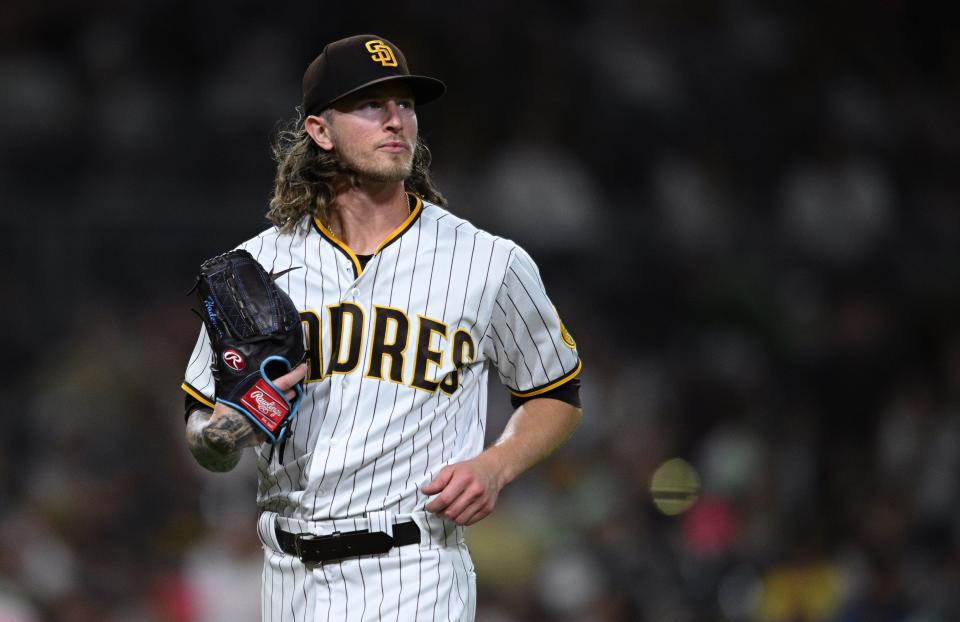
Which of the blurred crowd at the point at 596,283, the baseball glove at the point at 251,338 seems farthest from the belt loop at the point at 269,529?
the blurred crowd at the point at 596,283

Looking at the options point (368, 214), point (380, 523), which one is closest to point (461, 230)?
point (368, 214)

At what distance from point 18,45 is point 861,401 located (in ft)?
16.2

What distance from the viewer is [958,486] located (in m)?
6.05

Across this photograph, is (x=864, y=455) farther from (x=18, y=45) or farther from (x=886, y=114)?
(x=18, y=45)

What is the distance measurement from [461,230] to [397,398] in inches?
16.6

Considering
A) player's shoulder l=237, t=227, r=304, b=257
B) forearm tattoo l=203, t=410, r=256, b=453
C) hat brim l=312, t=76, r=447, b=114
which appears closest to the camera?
forearm tattoo l=203, t=410, r=256, b=453

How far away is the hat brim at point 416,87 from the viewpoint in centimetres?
257

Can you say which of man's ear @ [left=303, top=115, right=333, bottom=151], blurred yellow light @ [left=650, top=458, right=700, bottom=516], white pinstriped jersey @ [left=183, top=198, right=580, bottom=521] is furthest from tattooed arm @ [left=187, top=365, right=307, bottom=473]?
blurred yellow light @ [left=650, top=458, right=700, bottom=516]

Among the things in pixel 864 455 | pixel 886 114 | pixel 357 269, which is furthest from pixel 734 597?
pixel 886 114

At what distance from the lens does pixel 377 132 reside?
263 centimetres

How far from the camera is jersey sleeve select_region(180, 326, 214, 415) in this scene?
2627 mm

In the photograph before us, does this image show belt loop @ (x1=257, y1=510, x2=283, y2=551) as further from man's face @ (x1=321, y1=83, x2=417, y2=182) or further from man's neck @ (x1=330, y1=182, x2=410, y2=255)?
man's face @ (x1=321, y1=83, x2=417, y2=182)

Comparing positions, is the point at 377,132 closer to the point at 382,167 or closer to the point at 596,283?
the point at 382,167

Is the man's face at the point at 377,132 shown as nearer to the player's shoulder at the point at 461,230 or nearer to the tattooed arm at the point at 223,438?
the player's shoulder at the point at 461,230
